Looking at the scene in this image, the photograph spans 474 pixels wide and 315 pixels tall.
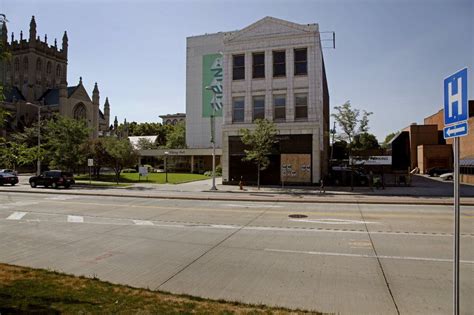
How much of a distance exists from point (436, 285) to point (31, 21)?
11896 cm

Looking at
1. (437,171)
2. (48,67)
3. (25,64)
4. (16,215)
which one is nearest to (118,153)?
(16,215)

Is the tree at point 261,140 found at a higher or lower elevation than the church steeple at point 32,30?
lower

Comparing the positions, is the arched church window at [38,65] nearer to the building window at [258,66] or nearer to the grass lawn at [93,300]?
the building window at [258,66]

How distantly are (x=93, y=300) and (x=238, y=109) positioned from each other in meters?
31.2

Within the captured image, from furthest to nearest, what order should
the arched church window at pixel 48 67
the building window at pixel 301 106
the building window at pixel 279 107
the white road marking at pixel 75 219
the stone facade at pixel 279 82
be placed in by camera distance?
1. the arched church window at pixel 48 67
2. the building window at pixel 279 107
3. the building window at pixel 301 106
4. the stone facade at pixel 279 82
5. the white road marking at pixel 75 219

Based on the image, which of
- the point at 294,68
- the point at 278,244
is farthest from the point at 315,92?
the point at 278,244

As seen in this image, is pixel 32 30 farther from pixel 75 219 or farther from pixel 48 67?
pixel 75 219

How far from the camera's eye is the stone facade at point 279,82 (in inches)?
1282

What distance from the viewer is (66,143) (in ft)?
137

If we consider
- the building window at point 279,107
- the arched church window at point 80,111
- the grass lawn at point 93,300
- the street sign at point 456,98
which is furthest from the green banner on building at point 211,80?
the street sign at point 456,98

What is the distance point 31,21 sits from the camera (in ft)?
319

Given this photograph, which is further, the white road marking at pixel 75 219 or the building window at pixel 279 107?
the building window at pixel 279 107

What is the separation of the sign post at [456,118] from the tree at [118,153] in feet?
129

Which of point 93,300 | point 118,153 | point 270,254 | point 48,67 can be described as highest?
point 48,67
